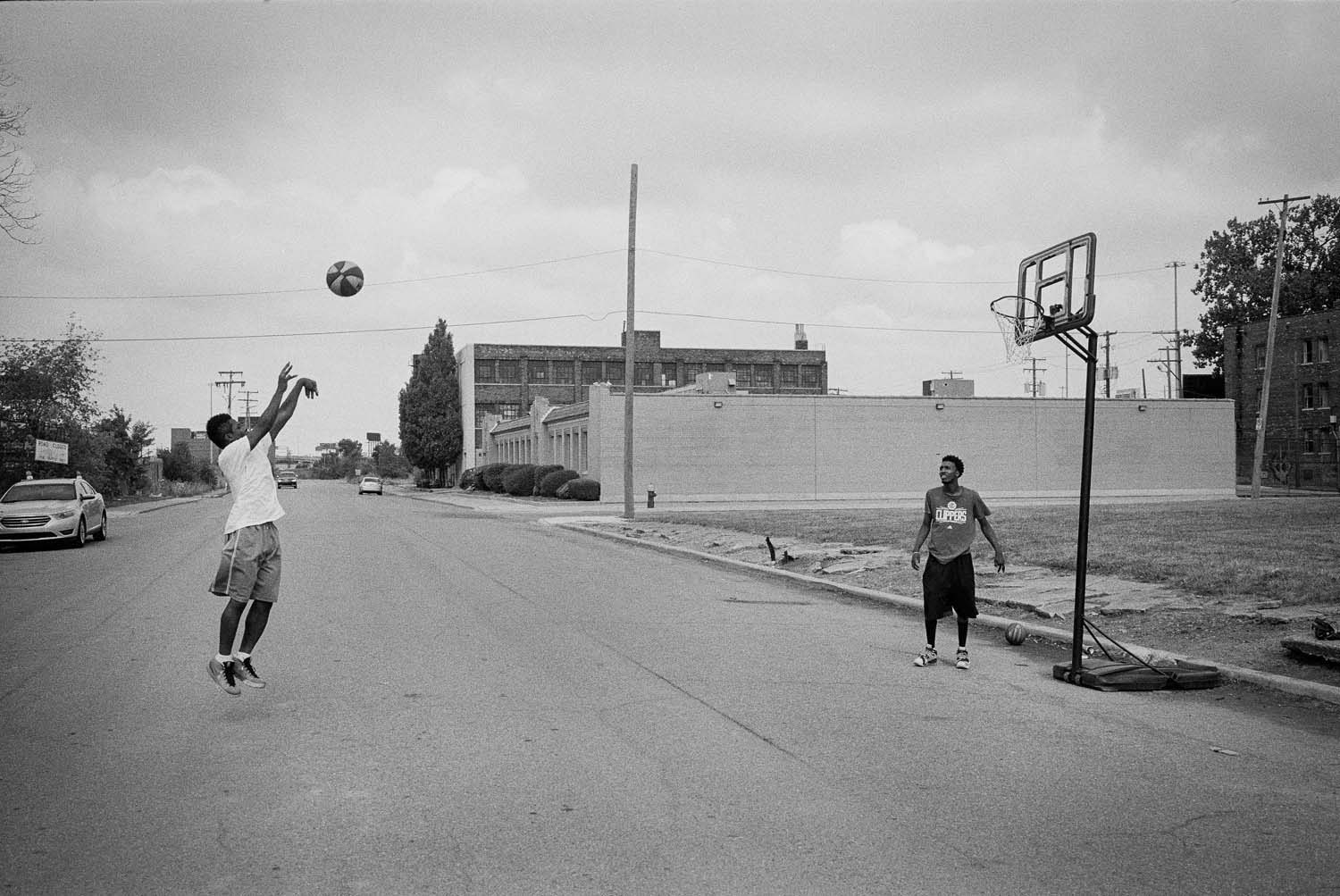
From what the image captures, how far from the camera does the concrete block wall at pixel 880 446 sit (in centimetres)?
4962

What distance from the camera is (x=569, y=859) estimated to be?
14.9 feet

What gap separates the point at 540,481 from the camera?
183 ft

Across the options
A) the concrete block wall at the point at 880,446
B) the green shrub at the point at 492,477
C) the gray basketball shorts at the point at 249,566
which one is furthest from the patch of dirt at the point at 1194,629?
the green shrub at the point at 492,477

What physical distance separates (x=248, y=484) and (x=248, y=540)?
0.39 meters

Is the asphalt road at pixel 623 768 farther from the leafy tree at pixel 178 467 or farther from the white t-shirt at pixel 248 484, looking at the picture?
the leafy tree at pixel 178 467

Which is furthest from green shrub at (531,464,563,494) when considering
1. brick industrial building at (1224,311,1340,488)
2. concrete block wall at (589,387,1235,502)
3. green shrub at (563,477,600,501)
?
brick industrial building at (1224,311,1340,488)

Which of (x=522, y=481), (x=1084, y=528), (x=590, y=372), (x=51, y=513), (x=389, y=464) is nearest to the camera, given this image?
(x=1084, y=528)

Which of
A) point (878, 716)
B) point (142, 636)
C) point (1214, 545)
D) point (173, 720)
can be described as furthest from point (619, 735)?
point (1214, 545)

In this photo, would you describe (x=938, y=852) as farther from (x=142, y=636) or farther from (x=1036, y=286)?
(x=142, y=636)

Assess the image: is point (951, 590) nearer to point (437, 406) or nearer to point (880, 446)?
point (880, 446)

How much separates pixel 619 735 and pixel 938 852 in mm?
2449

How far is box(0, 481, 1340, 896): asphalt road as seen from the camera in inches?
176

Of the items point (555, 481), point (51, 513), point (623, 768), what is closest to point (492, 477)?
point (555, 481)

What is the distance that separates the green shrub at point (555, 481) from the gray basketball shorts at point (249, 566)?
44798mm
